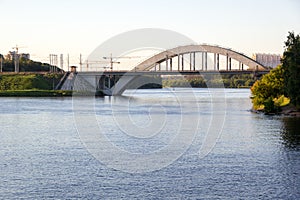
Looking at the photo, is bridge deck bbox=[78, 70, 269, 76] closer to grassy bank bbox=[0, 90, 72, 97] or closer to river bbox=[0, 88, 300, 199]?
grassy bank bbox=[0, 90, 72, 97]

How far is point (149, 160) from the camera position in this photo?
2083cm

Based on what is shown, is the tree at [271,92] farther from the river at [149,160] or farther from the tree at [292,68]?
the river at [149,160]

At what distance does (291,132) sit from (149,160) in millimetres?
11729

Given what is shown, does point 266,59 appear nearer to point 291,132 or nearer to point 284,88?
point 284,88

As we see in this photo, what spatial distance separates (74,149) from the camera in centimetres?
2339

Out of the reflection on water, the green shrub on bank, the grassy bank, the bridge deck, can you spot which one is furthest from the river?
the green shrub on bank

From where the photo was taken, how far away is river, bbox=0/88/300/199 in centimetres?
1608

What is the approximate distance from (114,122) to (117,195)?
20.0 meters

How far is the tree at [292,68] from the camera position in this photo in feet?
129

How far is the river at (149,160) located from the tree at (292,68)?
4536mm

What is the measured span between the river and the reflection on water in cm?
5

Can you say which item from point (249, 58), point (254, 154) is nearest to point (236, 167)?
point (254, 154)

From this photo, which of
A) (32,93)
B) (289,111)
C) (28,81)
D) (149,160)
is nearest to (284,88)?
(289,111)

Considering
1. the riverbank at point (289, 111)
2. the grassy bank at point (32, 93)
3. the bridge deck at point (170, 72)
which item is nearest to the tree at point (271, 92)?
the riverbank at point (289, 111)
